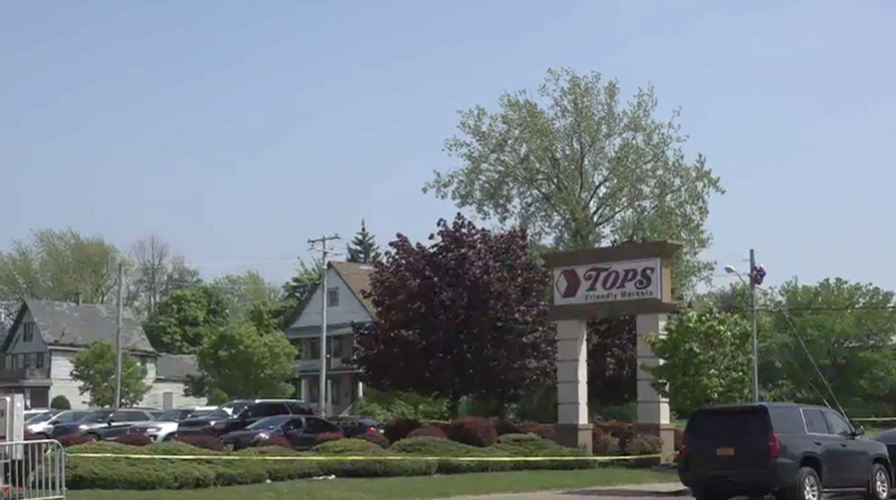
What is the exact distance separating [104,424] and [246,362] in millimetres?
24646

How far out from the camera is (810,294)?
220ft

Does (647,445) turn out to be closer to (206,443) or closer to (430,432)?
(430,432)

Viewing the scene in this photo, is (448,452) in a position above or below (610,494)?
above

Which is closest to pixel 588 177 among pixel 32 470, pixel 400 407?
pixel 400 407

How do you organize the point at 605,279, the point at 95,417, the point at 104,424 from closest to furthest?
1. the point at 605,279
2. the point at 104,424
3. the point at 95,417

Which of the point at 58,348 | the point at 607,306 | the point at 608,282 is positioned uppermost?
the point at 608,282

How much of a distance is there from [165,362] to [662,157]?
167 feet

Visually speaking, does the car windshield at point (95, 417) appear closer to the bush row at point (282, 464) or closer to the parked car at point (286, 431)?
the parked car at point (286, 431)

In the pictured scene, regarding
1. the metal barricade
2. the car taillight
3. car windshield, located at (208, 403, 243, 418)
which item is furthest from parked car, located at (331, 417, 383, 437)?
the metal barricade

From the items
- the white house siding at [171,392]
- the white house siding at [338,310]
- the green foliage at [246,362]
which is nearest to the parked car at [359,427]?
the green foliage at [246,362]

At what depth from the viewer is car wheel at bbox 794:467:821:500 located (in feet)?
67.4

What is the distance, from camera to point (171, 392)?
291ft

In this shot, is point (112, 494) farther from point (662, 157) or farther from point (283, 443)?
point (662, 157)

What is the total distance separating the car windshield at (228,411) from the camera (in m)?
42.7
